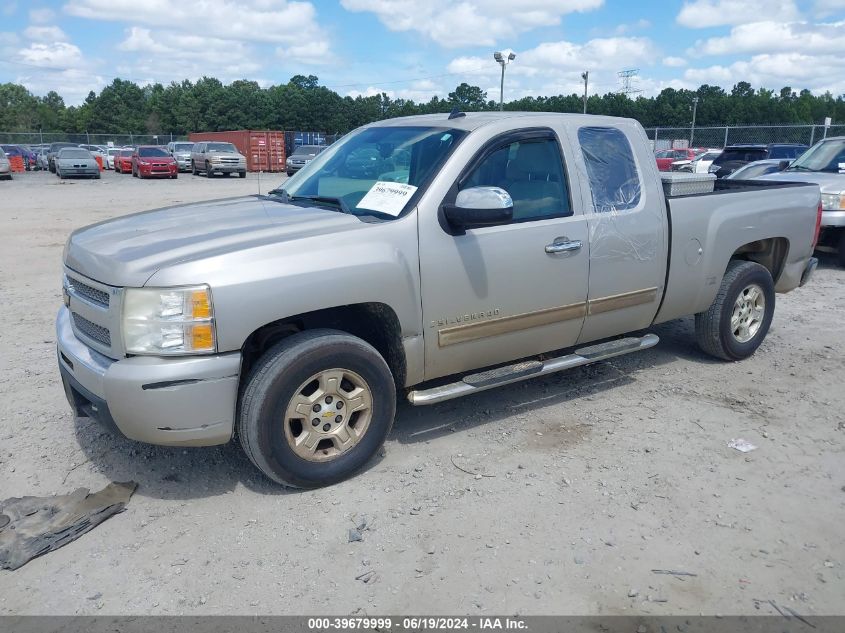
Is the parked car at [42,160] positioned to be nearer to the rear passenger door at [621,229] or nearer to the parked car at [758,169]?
the parked car at [758,169]

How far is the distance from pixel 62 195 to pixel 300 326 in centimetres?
2198

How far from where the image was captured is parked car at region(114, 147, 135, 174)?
1444 inches

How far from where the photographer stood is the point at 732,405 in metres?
4.91

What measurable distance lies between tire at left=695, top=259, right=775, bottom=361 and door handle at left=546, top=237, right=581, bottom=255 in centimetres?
176

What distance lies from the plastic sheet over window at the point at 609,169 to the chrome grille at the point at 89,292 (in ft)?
9.64

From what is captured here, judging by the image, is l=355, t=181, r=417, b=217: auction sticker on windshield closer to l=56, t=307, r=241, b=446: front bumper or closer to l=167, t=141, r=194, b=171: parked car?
l=56, t=307, r=241, b=446: front bumper

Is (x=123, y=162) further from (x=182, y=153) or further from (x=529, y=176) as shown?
(x=529, y=176)

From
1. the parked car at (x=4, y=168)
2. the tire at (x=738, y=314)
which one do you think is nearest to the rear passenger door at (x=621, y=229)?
the tire at (x=738, y=314)

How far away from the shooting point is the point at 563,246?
4301 mm

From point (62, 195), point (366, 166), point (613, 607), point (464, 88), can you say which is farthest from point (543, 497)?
point (464, 88)

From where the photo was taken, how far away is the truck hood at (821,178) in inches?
375

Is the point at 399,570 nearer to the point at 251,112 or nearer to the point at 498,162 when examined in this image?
the point at 498,162

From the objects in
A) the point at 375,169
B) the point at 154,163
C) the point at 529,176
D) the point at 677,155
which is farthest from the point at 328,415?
the point at 154,163

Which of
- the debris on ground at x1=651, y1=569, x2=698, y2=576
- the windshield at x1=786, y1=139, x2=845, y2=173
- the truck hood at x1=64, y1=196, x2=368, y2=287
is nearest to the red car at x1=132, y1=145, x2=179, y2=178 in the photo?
the windshield at x1=786, y1=139, x2=845, y2=173
